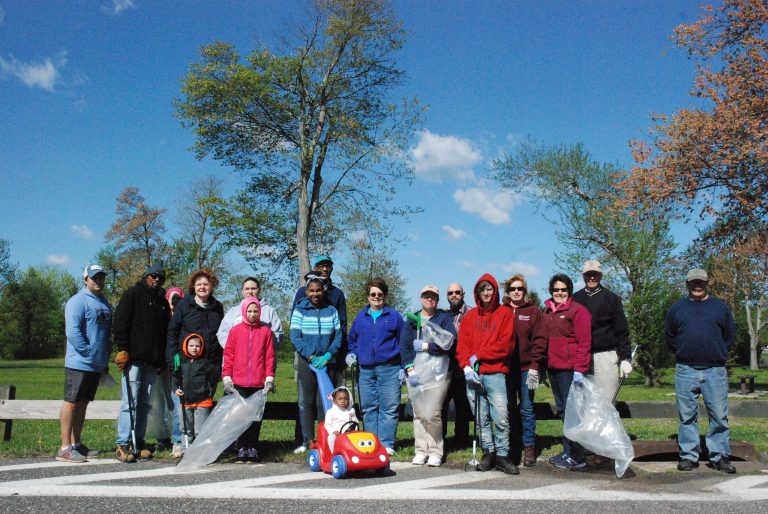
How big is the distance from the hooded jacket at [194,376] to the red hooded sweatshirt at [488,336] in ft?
9.06

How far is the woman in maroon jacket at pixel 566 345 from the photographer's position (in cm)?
703

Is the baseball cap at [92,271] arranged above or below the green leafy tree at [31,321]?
below

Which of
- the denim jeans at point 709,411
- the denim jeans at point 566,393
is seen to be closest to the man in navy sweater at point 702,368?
the denim jeans at point 709,411

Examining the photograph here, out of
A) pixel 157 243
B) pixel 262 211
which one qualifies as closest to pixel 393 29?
pixel 262 211

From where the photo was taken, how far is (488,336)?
710 cm

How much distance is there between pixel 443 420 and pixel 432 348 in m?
0.83

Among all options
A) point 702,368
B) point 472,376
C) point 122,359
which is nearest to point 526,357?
point 472,376

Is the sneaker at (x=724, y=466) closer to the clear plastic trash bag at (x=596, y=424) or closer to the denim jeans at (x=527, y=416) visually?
the clear plastic trash bag at (x=596, y=424)

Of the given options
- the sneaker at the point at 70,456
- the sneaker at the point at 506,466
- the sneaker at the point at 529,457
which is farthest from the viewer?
the sneaker at the point at 70,456

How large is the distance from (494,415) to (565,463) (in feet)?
3.00

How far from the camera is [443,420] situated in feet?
25.3

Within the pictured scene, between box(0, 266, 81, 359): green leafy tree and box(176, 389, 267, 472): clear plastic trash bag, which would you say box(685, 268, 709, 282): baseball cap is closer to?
box(176, 389, 267, 472): clear plastic trash bag

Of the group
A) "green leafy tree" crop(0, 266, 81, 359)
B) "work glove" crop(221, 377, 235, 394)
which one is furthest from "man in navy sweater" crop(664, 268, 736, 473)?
"green leafy tree" crop(0, 266, 81, 359)

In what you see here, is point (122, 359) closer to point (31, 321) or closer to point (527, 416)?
point (527, 416)
